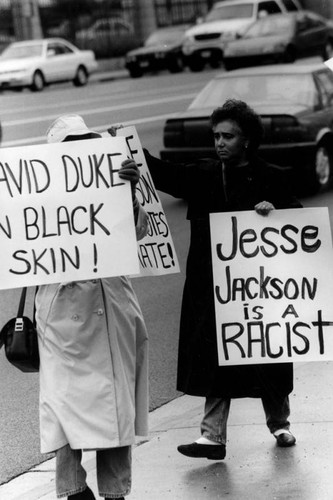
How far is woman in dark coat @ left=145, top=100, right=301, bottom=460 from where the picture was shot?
518 cm

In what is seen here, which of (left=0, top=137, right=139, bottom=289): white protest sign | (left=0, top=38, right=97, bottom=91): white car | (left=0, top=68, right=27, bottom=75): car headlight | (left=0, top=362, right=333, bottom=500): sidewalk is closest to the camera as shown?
(left=0, top=137, right=139, bottom=289): white protest sign

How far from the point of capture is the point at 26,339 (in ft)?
14.9

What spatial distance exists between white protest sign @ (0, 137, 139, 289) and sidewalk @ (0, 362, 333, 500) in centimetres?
110

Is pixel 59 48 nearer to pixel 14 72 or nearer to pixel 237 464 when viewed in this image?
pixel 14 72

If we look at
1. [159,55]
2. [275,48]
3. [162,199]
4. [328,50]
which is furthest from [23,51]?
[162,199]

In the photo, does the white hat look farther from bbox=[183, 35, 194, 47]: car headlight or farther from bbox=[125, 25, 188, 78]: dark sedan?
bbox=[125, 25, 188, 78]: dark sedan

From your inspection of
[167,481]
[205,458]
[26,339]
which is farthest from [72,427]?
[205,458]

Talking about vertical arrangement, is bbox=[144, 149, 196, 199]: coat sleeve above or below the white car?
above

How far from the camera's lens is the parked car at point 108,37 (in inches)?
1722

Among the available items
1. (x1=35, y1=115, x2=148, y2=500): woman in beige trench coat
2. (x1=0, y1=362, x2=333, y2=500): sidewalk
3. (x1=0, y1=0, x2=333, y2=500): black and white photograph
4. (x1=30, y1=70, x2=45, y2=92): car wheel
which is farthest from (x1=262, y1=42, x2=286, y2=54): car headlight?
(x1=35, y1=115, x2=148, y2=500): woman in beige trench coat

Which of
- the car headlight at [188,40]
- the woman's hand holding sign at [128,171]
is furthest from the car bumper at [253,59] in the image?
the woman's hand holding sign at [128,171]

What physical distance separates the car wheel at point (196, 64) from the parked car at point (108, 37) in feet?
39.2

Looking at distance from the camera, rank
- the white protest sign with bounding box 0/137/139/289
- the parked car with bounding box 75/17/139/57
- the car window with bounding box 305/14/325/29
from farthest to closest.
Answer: the parked car with bounding box 75/17/139/57 → the car window with bounding box 305/14/325/29 → the white protest sign with bounding box 0/137/139/289

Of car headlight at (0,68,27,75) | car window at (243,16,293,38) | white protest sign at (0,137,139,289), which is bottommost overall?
car headlight at (0,68,27,75)
